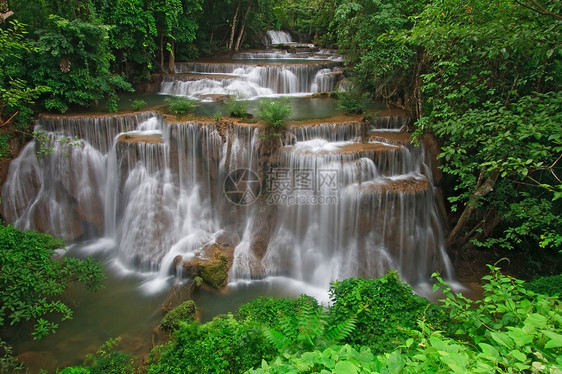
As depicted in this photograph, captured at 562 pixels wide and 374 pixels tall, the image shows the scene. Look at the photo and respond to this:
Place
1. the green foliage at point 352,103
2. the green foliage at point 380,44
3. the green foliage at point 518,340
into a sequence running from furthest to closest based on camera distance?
the green foliage at point 352,103
the green foliage at point 380,44
the green foliage at point 518,340

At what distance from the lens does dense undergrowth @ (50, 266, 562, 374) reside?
6.30ft

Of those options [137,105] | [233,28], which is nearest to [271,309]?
[137,105]

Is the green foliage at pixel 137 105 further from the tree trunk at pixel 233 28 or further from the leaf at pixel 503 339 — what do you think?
the leaf at pixel 503 339

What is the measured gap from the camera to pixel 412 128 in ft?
33.4

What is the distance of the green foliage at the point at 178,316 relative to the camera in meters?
6.44

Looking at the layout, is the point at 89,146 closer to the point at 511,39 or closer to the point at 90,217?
the point at 90,217

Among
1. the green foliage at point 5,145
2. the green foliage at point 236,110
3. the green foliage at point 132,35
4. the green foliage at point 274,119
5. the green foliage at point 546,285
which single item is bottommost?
the green foliage at point 546,285

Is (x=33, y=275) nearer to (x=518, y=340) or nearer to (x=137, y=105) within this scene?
(x=518, y=340)

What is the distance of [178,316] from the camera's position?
6.60m

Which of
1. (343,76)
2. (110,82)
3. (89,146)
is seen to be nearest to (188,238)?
(89,146)

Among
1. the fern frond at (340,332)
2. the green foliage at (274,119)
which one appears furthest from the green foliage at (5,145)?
the fern frond at (340,332)

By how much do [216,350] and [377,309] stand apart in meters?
2.23

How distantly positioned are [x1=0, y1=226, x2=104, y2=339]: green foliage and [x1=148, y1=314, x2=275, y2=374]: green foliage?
2.23 m

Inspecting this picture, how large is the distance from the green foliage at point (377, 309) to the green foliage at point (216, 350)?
110 centimetres
